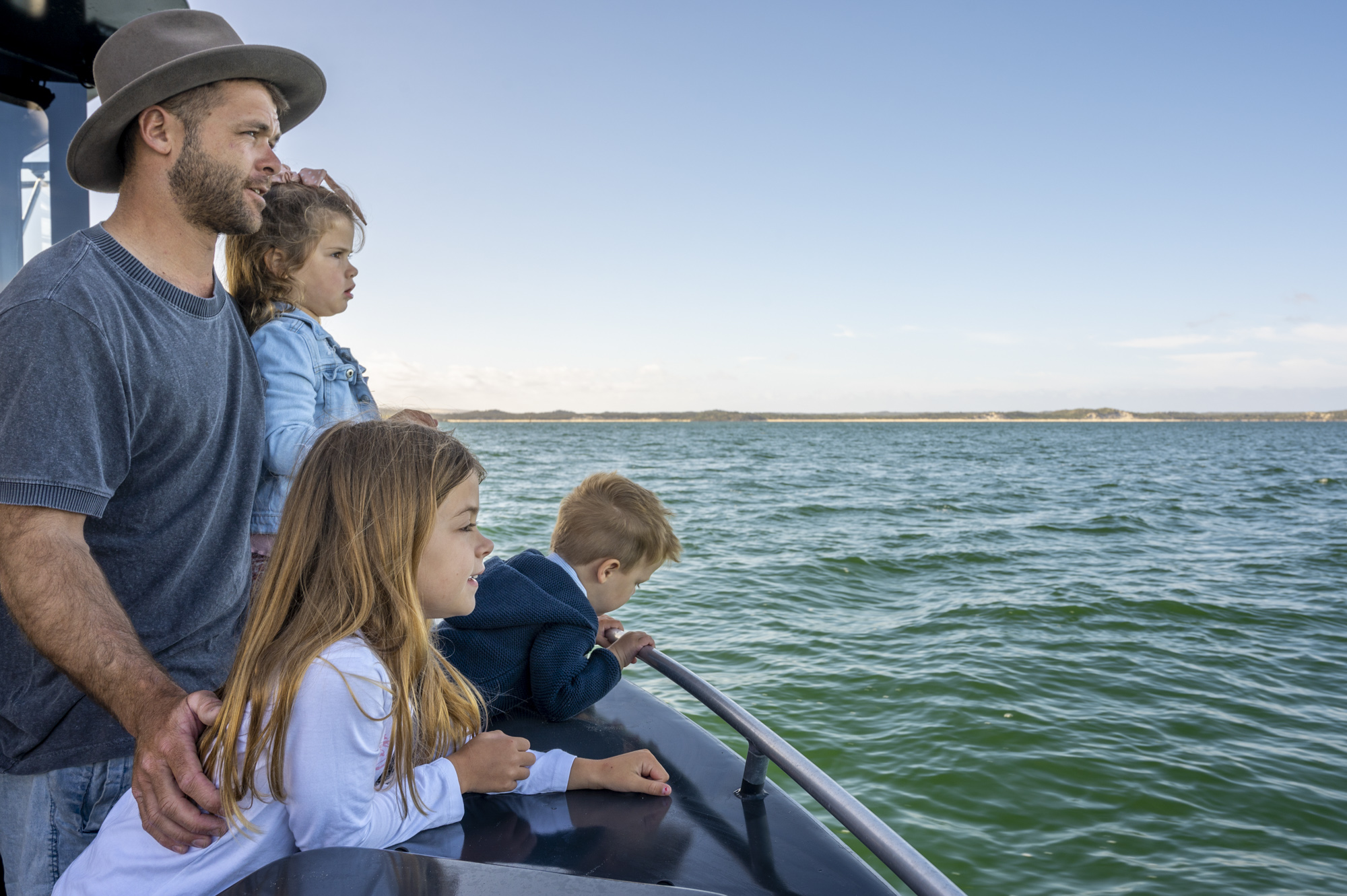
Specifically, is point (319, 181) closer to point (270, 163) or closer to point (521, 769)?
point (270, 163)

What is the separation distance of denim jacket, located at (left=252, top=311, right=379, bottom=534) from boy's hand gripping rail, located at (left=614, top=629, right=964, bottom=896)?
1.03 meters

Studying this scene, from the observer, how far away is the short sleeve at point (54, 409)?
121 centimetres

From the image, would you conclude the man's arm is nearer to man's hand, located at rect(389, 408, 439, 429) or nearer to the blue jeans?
the blue jeans

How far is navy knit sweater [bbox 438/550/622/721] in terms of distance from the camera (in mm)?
2164

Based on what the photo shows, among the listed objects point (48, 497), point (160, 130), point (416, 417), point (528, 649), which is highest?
point (160, 130)

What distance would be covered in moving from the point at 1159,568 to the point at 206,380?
40.5ft

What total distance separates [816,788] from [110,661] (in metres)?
1.16

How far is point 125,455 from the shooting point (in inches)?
53.6

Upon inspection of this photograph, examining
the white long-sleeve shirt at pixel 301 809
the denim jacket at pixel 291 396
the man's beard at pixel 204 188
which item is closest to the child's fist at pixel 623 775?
the white long-sleeve shirt at pixel 301 809

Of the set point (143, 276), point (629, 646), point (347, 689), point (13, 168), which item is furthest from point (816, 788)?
point (13, 168)

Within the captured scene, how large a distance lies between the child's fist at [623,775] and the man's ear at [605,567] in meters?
0.74

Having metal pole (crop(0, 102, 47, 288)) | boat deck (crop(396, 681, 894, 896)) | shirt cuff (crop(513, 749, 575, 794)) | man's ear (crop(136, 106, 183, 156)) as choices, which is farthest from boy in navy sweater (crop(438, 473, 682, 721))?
metal pole (crop(0, 102, 47, 288))

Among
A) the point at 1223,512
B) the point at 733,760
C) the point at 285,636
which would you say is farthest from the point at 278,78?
the point at 1223,512

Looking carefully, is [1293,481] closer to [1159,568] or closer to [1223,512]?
[1223,512]
